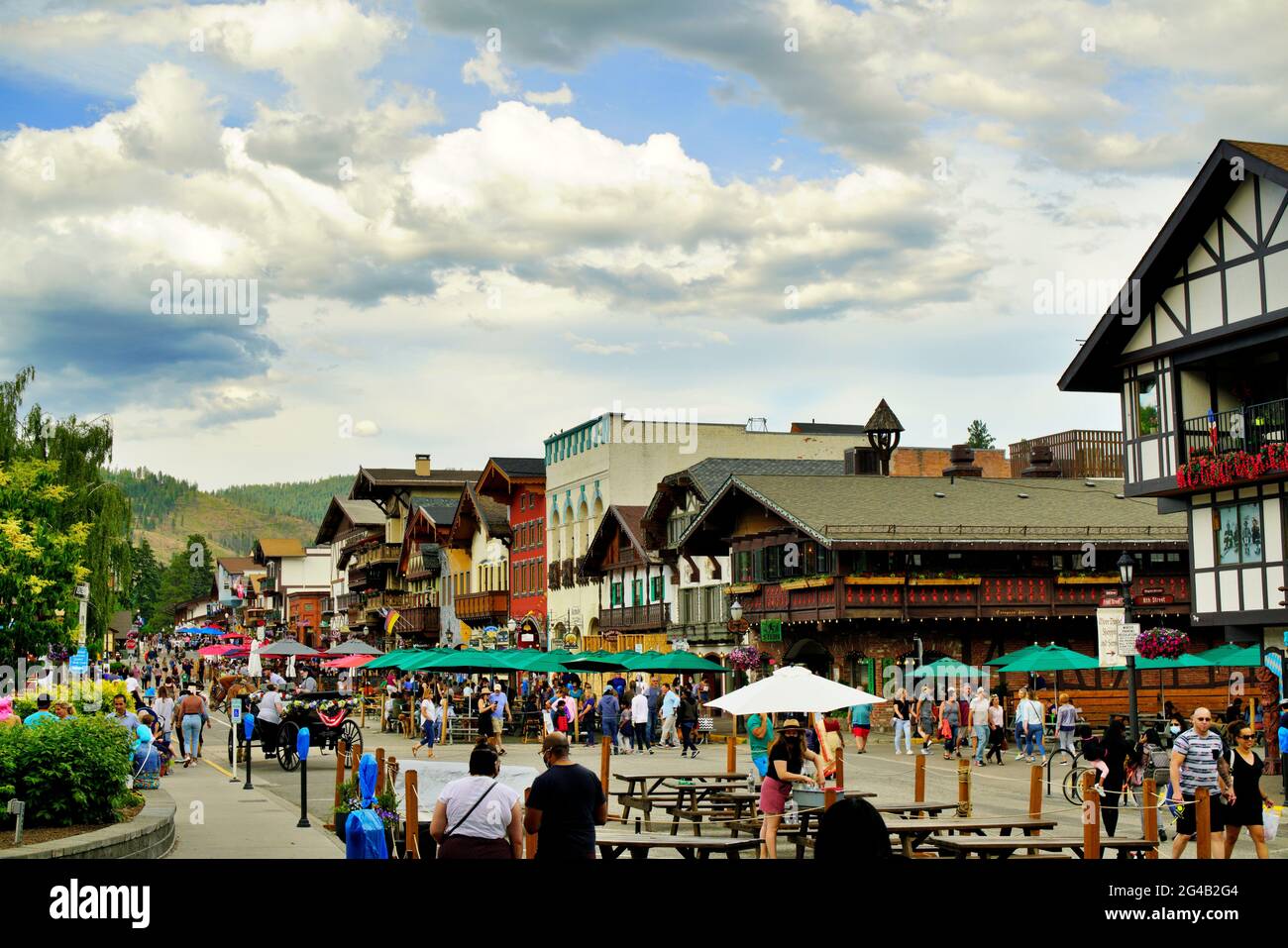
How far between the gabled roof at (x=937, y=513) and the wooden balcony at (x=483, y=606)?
94.6 ft

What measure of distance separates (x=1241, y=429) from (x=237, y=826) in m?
21.8

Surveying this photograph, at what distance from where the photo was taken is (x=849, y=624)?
4475 centimetres


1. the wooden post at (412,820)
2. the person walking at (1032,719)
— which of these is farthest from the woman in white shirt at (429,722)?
the wooden post at (412,820)

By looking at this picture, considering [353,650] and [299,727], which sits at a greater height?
[353,650]

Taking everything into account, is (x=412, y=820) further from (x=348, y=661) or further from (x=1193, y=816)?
(x=348, y=661)

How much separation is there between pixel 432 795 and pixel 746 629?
34.1 m

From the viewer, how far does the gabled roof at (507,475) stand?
261 ft

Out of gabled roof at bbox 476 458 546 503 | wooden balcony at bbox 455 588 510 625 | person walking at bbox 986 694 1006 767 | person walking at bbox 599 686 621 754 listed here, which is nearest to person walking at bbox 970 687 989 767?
person walking at bbox 986 694 1006 767

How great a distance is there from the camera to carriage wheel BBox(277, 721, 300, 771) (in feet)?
105

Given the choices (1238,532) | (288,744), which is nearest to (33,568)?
(288,744)

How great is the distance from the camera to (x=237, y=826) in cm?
2022
